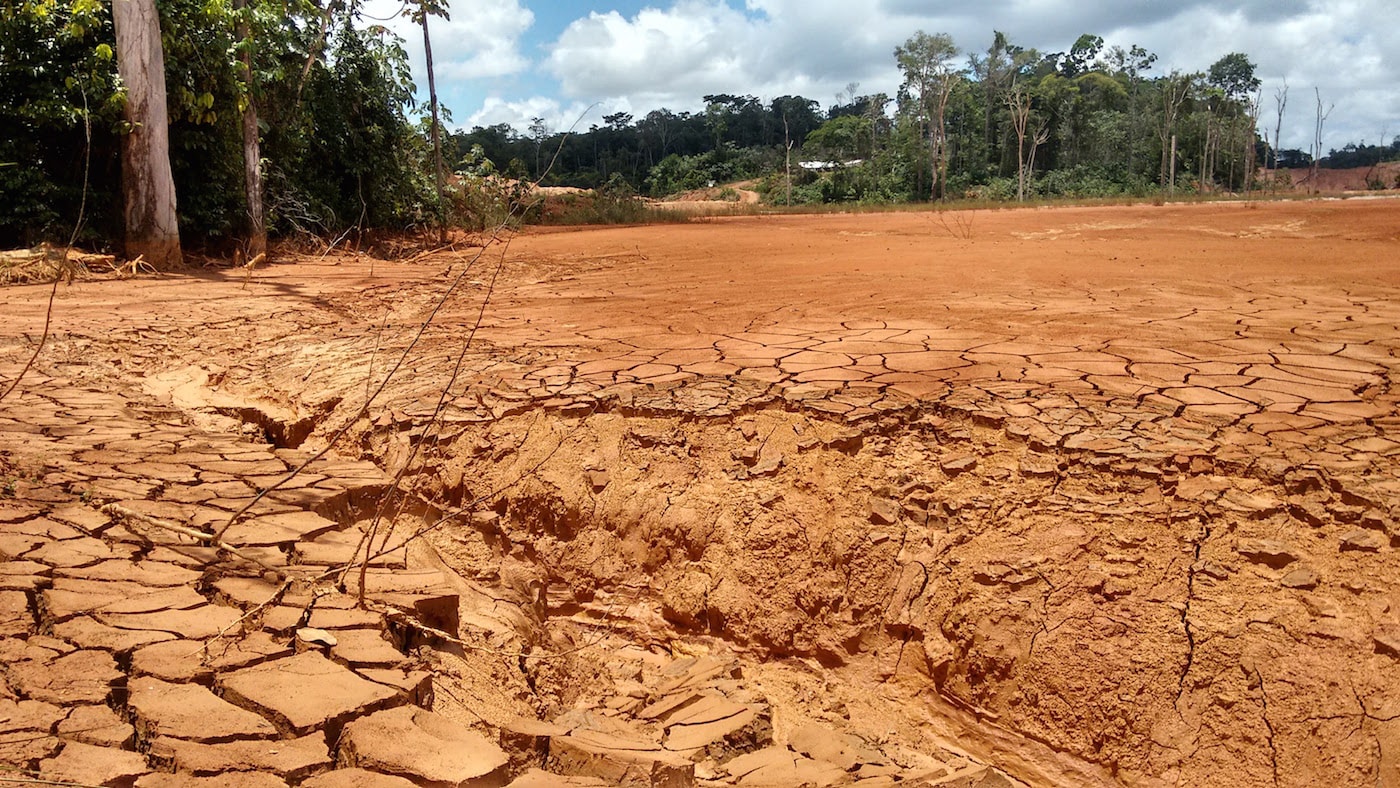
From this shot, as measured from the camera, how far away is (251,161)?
9.29m

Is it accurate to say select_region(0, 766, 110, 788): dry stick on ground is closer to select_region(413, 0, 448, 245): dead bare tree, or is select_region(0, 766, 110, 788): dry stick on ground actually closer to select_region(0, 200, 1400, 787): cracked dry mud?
select_region(0, 200, 1400, 787): cracked dry mud

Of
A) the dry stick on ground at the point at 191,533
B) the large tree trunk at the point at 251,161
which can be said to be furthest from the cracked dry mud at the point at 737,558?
the large tree trunk at the point at 251,161

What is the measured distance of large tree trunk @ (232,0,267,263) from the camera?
29.5ft

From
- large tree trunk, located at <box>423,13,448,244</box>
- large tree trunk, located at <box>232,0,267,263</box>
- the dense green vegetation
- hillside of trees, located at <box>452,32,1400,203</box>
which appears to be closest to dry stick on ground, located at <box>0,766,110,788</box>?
the dense green vegetation

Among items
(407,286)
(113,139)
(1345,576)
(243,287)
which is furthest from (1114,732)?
(113,139)

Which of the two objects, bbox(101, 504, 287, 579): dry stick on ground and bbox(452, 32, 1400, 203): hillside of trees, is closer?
bbox(101, 504, 287, 579): dry stick on ground

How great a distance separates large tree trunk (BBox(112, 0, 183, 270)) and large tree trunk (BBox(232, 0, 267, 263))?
0.82 meters

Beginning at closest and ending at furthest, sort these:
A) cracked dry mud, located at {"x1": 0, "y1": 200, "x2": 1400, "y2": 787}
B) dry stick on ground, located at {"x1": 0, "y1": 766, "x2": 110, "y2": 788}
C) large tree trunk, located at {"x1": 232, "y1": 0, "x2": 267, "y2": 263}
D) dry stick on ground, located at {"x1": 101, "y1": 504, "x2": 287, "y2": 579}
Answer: dry stick on ground, located at {"x1": 0, "y1": 766, "x2": 110, "y2": 788}, cracked dry mud, located at {"x1": 0, "y1": 200, "x2": 1400, "y2": 787}, dry stick on ground, located at {"x1": 101, "y1": 504, "x2": 287, "y2": 579}, large tree trunk, located at {"x1": 232, "y1": 0, "x2": 267, "y2": 263}

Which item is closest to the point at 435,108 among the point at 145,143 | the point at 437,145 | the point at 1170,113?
the point at 437,145

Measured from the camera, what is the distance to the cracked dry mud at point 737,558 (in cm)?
202

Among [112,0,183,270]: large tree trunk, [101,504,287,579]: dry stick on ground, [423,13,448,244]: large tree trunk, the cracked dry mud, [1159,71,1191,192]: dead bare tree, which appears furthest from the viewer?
[1159,71,1191,192]: dead bare tree

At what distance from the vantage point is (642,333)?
15.9 feet

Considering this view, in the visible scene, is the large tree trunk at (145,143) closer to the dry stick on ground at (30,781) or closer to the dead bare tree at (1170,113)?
the dry stick on ground at (30,781)

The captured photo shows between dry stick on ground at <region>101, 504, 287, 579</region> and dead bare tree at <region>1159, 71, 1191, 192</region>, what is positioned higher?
dead bare tree at <region>1159, 71, 1191, 192</region>
